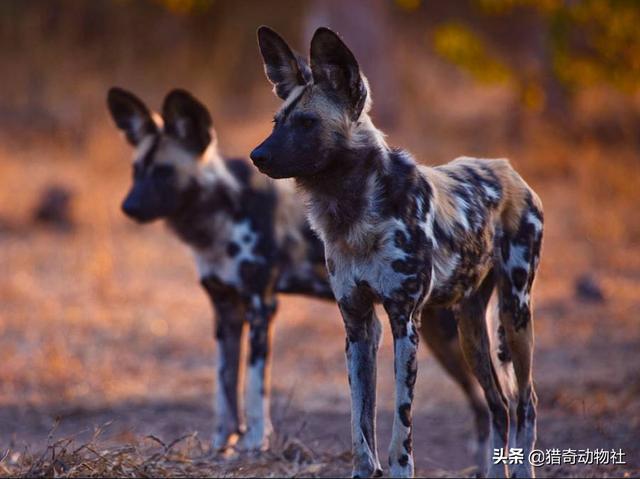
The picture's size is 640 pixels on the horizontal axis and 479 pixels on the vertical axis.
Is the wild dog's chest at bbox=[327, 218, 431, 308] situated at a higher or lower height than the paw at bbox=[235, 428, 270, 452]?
higher

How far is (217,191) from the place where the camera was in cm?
491

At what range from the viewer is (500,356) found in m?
3.72

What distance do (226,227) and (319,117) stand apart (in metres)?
1.79

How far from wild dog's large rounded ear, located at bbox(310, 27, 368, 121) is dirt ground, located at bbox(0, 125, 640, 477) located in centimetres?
132

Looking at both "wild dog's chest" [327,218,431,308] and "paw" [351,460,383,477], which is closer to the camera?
"wild dog's chest" [327,218,431,308]

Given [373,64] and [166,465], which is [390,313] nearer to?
[166,465]

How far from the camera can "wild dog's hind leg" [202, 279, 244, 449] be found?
484cm

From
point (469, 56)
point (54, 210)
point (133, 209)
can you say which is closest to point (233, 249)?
point (133, 209)

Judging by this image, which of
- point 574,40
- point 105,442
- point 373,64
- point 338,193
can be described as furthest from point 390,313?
point 574,40

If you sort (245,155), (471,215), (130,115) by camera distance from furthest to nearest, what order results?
(245,155) < (130,115) < (471,215)

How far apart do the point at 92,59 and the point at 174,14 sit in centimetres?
146

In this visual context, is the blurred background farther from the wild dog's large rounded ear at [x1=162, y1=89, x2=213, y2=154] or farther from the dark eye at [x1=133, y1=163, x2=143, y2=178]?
the wild dog's large rounded ear at [x1=162, y1=89, x2=213, y2=154]

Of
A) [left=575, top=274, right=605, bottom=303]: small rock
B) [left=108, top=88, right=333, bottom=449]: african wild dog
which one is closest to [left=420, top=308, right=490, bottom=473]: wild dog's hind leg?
[left=108, top=88, right=333, bottom=449]: african wild dog

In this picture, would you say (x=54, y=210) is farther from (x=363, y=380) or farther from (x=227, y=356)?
(x=363, y=380)
